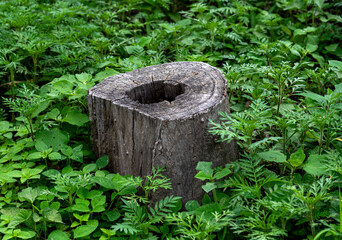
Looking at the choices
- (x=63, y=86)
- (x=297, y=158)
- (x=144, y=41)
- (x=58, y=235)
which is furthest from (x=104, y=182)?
(x=144, y=41)

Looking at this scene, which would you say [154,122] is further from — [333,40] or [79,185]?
[333,40]

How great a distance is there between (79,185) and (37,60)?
1976mm

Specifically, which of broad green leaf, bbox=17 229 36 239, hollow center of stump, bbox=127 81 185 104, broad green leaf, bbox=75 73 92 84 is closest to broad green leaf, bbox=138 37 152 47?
broad green leaf, bbox=75 73 92 84

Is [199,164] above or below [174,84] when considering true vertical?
below

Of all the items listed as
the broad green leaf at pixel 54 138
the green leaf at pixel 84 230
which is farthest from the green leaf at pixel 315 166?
the broad green leaf at pixel 54 138

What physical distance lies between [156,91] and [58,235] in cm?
133

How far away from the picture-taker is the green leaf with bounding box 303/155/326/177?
2.52 meters

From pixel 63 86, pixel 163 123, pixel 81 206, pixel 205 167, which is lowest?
pixel 81 206

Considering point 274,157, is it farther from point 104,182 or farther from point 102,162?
point 102,162

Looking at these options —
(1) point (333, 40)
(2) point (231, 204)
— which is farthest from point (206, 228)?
(1) point (333, 40)

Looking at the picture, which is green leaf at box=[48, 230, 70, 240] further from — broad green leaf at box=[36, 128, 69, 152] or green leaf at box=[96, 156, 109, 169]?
broad green leaf at box=[36, 128, 69, 152]

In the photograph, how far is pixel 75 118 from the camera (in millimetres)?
3305

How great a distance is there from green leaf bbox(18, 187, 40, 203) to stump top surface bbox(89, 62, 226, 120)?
80 centimetres

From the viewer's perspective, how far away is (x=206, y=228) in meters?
2.24
